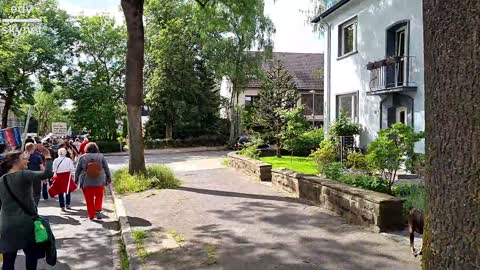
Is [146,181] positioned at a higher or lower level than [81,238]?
higher

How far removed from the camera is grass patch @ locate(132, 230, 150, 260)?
6.43m

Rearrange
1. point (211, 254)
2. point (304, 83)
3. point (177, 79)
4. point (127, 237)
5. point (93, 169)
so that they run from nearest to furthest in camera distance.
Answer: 1. point (211, 254)
2. point (127, 237)
3. point (93, 169)
4. point (177, 79)
5. point (304, 83)

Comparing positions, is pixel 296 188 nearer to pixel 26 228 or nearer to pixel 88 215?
pixel 88 215

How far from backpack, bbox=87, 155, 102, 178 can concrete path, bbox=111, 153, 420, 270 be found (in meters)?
1.06

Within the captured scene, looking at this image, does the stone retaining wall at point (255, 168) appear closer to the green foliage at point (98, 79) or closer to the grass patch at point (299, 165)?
the grass patch at point (299, 165)

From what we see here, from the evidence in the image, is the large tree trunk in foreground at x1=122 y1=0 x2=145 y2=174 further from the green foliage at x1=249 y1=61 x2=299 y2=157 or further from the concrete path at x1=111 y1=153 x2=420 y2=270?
the green foliage at x1=249 y1=61 x2=299 y2=157

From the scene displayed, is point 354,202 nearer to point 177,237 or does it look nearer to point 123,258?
point 177,237

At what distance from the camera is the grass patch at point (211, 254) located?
19.3 ft

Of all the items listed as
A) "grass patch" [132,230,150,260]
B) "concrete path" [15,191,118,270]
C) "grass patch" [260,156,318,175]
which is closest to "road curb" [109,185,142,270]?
"grass patch" [132,230,150,260]

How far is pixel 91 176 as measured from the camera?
943 centimetres

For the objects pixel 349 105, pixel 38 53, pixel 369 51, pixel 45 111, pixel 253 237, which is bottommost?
pixel 253 237

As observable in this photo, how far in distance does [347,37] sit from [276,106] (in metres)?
6.79

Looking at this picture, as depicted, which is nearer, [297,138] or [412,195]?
[412,195]

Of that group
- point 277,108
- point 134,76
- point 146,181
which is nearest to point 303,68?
point 277,108
